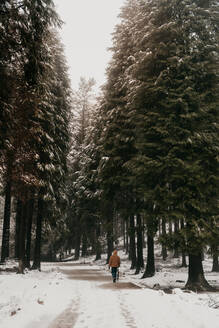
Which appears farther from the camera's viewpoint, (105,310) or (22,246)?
(22,246)

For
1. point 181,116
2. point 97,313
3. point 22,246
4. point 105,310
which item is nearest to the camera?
point 97,313

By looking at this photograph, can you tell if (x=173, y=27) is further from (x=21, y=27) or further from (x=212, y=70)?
(x=21, y=27)

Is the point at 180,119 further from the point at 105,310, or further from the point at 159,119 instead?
the point at 105,310

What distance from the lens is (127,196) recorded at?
21406mm

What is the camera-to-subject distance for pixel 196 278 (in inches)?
552

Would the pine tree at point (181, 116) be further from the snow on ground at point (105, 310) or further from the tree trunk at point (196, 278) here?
the snow on ground at point (105, 310)

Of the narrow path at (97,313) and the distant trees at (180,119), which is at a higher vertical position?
the distant trees at (180,119)

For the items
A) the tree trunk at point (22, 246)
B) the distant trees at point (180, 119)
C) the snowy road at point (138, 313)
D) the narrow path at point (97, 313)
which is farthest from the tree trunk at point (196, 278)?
the tree trunk at point (22, 246)

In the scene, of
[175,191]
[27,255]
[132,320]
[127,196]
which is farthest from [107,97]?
[132,320]

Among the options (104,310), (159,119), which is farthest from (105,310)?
(159,119)

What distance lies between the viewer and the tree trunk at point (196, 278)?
1371 centimetres

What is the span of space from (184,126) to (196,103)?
3.83 feet

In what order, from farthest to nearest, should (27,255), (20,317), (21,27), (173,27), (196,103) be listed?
(27,255)
(173,27)
(196,103)
(21,27)
(20,317)

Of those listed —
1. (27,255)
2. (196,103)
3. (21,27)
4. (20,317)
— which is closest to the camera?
(20,317)
